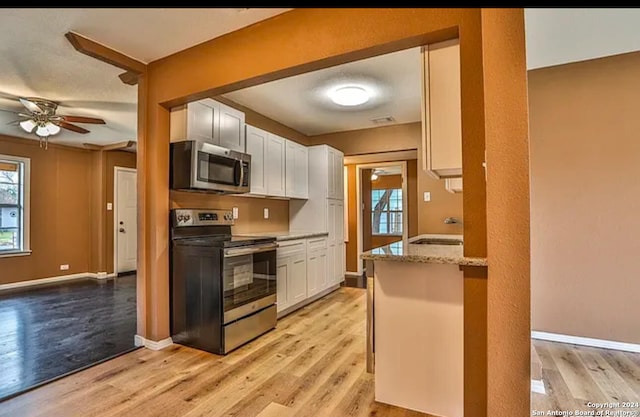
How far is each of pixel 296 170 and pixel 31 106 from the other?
2975 millimetres

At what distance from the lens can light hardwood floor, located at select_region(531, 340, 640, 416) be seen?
6.36ft

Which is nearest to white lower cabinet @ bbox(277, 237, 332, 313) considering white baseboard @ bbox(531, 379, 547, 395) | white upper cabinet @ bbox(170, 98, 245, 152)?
white upper cabinet @ bbox(170, 98, 245, 152)

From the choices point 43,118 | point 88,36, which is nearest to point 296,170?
point 88,36

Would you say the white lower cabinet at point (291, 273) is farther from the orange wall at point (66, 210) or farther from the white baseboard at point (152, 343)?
the orange wall at point (66, 210)

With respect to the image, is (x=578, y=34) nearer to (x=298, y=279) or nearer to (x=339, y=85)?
(x=339, y=85)

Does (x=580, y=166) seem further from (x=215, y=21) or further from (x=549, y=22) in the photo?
(x=215, y=21)

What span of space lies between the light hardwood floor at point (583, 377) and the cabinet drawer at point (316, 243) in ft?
8.00

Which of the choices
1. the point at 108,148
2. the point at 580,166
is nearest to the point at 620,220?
the point at 580,166

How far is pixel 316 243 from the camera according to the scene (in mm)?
4270

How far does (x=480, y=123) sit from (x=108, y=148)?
6403mm

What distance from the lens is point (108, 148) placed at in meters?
6.02

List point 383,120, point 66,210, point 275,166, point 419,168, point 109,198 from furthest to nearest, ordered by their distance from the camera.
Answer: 1. point 109,198
2. point 66,210
3. point 419,168
4. point 383,120
5. point 275,166

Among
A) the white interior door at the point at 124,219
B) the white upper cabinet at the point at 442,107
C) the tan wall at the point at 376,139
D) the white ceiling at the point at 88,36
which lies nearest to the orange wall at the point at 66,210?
the white interior door at the point at 124,219

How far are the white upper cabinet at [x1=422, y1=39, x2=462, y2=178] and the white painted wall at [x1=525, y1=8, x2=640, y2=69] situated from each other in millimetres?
842
